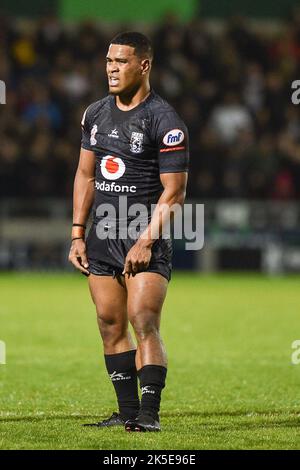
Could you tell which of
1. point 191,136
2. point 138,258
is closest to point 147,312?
point 138,258

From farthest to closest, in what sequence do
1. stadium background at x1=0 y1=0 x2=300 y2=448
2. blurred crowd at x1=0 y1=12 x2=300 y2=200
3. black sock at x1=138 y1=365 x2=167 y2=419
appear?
blurred crowd at x1=0 y1=12 x2=300 y2=200 < stadium background at x1=0 y1=0 x2=300 y2=448 < black sock at x1=138 y1=365 x2=167 y2=419

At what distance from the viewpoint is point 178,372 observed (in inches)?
369

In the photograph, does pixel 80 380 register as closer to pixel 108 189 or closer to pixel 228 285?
pixel 108 189

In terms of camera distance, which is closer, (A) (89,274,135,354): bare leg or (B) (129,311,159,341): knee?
(B) (129,311,159,341): knee

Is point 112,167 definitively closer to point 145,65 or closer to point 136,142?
point 136,142

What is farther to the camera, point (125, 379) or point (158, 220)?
point (125, 379)

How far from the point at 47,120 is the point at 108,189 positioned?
44.1ft

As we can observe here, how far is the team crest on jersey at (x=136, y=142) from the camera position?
21.3ft

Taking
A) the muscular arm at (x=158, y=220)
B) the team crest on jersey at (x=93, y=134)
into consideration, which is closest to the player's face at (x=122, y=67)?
the team crest on jersey at (x=93, y=134)

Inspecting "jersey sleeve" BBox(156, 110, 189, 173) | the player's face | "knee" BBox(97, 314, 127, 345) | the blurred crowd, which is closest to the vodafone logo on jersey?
"jersey sleeve" BBox(156, 110, 189, 173)

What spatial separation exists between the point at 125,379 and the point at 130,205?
3.35 feet

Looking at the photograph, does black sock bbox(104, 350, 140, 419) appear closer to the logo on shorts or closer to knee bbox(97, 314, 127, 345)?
knee bbox(97, 314, 127, 345)

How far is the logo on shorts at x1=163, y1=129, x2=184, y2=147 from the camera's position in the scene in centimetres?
636

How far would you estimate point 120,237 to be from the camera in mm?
6617
